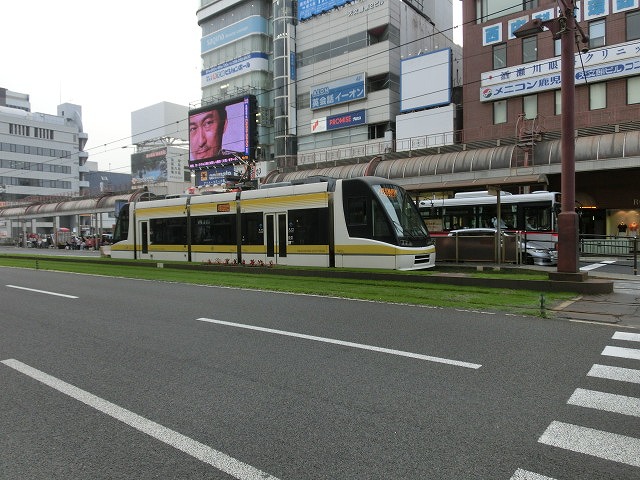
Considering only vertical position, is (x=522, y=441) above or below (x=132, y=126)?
below

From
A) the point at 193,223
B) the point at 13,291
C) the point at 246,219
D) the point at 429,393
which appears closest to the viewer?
the point at 429,393

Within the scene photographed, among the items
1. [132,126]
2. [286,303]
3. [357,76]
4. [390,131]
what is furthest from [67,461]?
[132,126]

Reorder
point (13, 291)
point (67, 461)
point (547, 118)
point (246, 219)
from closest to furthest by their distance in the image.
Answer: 1. point (67, 461)
2. point (13, 291)
3. point (246, 219)
4. point (547, 118)

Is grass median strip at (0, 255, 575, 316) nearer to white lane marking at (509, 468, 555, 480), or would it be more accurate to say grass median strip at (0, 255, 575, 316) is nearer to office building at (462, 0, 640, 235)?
white lane marking at (509, 468, 555, 480)

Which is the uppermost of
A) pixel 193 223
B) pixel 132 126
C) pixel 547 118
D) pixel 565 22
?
pixel 132 126

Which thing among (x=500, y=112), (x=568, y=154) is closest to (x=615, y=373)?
(x=568, y=154)

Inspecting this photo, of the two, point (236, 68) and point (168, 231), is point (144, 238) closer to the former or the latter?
point (168, 231)

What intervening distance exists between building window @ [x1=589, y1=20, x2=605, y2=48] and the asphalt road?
30.3 metres

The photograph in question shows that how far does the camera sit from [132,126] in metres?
103

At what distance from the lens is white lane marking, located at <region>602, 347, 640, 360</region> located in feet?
19.1

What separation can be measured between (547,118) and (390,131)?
13.7m

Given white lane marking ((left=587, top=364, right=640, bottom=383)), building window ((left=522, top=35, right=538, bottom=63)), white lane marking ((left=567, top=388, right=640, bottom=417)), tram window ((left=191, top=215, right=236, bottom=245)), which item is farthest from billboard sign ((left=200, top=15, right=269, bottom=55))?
white lane marking ((left=567, top=388, right=640, bottom=417))

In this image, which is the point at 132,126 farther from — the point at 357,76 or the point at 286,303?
the point at 286,303

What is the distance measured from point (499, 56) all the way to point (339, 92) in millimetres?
16400
